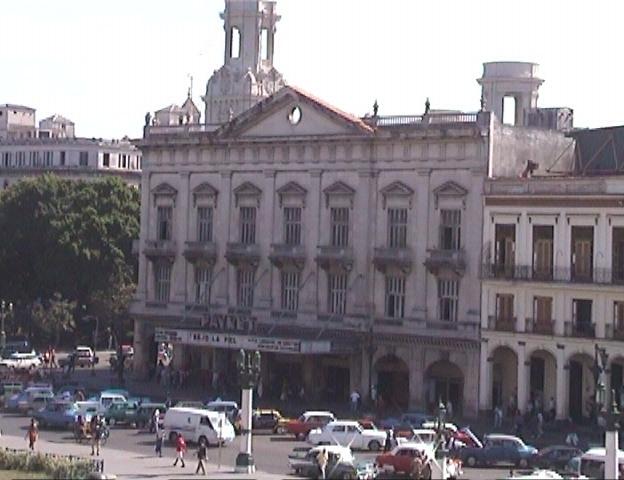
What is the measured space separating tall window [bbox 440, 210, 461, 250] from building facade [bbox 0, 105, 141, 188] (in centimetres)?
6336

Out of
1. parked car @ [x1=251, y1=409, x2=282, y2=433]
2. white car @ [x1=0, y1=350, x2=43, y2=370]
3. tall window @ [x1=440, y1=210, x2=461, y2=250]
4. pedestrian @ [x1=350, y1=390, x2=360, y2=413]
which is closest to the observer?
parked car @ [x1=251, y1=409, x2=282, y2=433]

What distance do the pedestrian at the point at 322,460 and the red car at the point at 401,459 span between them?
2473 mm

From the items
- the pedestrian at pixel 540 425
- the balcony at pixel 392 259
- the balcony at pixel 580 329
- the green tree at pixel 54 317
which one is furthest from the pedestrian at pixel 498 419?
the green tree at pixel 54 317

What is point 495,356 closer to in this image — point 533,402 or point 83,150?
point 533,402

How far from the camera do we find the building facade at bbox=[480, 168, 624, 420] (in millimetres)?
69562

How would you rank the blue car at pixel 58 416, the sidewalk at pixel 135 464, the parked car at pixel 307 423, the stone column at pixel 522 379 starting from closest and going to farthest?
1. the sidewalk at pixel 135 464
2. the parked car at pixel 307 423
3. the blue car at pixel 58 416
4. the stone column at pixel 522 379

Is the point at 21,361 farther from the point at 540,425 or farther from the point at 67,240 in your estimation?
the point at 540,425

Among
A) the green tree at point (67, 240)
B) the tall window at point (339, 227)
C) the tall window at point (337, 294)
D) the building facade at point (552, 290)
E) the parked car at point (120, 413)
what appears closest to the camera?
the building facade at point (552, 290)

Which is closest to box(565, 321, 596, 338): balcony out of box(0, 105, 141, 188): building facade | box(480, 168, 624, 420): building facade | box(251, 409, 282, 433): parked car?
box(480, 168, 624, 420): building facade

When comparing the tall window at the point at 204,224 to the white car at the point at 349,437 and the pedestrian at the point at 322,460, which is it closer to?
the white car at the point at 349,437

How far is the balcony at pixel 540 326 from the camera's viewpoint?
71.5 m

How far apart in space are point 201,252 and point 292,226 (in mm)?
6657

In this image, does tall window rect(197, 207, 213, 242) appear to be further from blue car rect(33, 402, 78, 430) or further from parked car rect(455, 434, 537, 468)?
parked car rect(455, 434, 537, 468)

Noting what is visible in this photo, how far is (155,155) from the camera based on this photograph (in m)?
92.1
